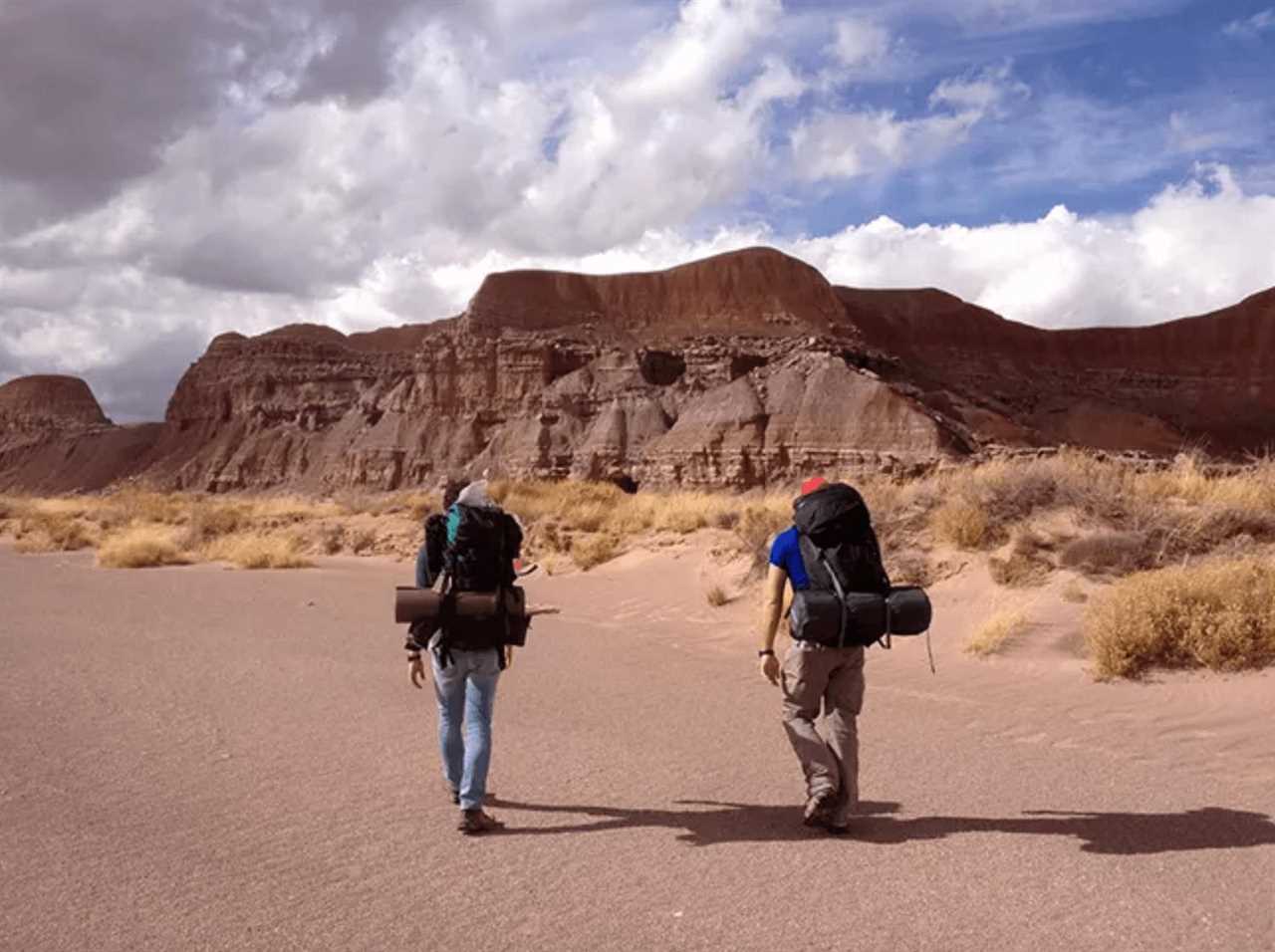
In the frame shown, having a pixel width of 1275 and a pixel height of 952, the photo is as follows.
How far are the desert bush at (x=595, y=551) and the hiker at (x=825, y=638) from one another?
1450cm

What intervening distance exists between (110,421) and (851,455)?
117 metres

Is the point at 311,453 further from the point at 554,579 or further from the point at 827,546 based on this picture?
the point at 827,546

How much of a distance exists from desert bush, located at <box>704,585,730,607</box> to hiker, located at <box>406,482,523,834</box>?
8.82 m

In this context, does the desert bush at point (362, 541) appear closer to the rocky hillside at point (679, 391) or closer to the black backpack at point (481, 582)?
the black backpack at point (481, 582)

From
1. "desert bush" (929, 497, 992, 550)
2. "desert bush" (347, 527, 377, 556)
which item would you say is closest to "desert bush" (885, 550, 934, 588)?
"desert bush" (929, 497, 992, 550)

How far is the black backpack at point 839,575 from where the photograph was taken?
17.2ft

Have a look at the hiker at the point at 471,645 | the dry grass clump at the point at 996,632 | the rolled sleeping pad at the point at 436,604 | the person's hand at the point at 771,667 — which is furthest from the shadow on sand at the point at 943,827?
the dry grass clump at the point at 996,632

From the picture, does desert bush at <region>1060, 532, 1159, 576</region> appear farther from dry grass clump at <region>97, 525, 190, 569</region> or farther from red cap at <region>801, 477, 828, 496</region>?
dry grass clump at <region>97, 525, 190, 569</region>

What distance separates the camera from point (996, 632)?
10352 mm

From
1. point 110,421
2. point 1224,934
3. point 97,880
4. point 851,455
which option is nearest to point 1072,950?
point 1224,934

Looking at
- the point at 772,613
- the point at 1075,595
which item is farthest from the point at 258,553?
the point at 772,613

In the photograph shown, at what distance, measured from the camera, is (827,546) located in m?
5.40

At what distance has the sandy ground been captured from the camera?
13.8 ft

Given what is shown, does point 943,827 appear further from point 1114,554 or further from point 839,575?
point 1114,554
